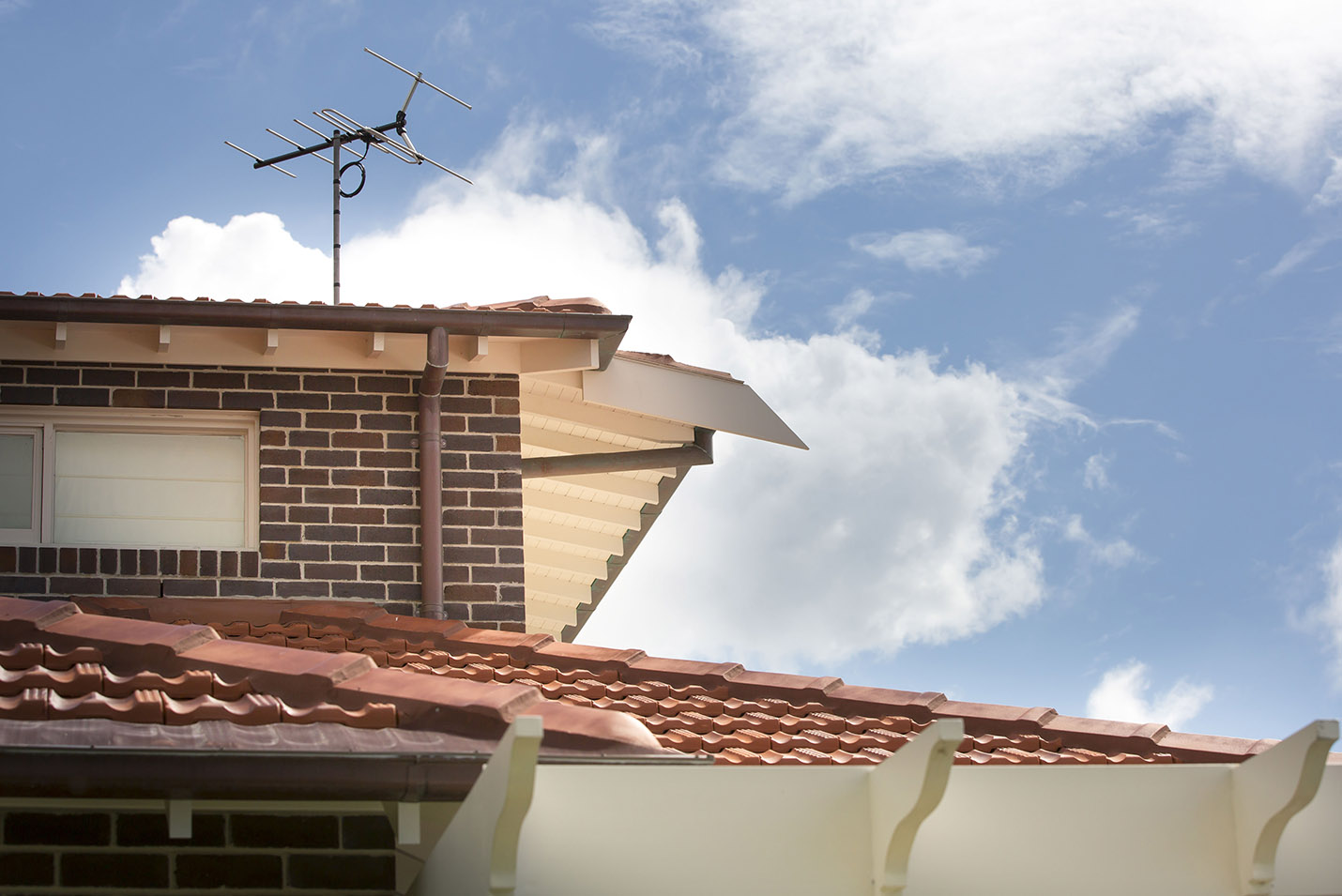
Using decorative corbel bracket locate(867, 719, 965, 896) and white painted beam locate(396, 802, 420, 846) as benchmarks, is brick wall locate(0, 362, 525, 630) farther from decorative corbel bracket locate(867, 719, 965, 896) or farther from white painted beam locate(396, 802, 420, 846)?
decorative corbel bracket locate(867, 719, 965, 896)

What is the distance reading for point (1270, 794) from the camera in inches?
187

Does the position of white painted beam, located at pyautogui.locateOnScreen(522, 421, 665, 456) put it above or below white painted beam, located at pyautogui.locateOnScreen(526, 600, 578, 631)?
above

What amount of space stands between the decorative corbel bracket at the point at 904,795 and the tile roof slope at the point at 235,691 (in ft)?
2.30

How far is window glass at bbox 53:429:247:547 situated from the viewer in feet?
30.0

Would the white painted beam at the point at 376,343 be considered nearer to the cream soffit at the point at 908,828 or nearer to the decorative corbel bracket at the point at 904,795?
the cream soffit at the point at 908,828

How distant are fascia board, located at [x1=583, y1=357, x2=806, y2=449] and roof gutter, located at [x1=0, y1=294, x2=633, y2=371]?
720 mm

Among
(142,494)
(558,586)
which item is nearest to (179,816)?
(142,494)

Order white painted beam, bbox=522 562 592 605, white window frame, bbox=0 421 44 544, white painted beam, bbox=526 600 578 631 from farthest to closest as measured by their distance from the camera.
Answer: white painted beam, bbox=526 600 578 631
white painted beam, bbox=522 562 592 605
white window frame, bbox=0 421 44 544

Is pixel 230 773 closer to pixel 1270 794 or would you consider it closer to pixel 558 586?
pixel 1270 794

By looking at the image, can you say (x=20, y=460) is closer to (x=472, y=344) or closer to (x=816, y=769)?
(x=472, y=344)

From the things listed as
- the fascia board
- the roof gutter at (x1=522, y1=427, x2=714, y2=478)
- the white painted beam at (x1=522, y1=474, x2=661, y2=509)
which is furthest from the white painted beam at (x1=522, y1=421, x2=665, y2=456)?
the fascia board

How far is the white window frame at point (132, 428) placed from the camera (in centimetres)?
913

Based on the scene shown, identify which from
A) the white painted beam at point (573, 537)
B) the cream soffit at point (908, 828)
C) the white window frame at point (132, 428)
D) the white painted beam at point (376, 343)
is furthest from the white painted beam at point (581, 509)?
the cream soffit at point (908, 828)

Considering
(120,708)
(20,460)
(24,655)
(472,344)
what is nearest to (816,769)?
(120,708)
